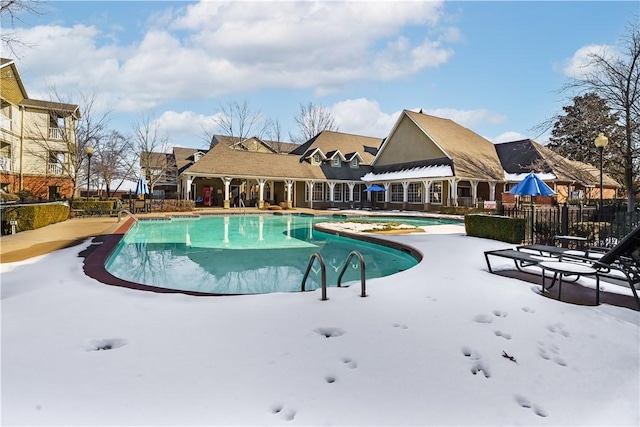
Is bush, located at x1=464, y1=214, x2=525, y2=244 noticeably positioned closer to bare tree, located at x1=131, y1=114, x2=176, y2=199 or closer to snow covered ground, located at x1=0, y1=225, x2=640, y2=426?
snow covered ground, located at x1=0, y1=225, x2=640, y2=426

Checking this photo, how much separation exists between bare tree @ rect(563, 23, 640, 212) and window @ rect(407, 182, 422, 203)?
Result: 14821 millimetres

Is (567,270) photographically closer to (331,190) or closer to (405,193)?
(405,193)

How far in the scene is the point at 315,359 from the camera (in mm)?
2949

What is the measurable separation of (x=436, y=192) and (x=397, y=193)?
3.94m

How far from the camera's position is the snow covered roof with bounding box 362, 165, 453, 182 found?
26.1 m

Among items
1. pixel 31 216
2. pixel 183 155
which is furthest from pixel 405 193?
pixel 183 155

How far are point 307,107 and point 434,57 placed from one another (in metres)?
36.6

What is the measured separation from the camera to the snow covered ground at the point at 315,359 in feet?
7.48

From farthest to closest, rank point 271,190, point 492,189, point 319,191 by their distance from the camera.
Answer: point 271,190, point 319,191, point 492,189

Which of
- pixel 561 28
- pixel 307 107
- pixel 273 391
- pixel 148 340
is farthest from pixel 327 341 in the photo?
pixel 307 107

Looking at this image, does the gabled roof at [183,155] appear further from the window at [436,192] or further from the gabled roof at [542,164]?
the gabled roof at [542,164]

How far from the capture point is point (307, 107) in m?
49.4

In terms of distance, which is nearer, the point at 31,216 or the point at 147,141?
the point at 31,216

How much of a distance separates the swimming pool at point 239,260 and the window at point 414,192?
16996 mm
